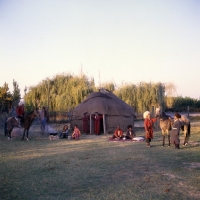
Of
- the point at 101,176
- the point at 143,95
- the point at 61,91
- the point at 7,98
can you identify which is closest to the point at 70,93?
the point at 61,91

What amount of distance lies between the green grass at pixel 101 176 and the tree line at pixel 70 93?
19.8 meters

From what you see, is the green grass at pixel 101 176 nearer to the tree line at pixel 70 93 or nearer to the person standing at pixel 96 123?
the person standing at pixel 96 123

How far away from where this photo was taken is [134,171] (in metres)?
7.22

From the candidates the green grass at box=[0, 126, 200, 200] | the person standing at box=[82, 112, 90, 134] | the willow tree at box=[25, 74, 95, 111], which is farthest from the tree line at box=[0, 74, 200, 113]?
the green grass at box=[0, 126, 200, 200]

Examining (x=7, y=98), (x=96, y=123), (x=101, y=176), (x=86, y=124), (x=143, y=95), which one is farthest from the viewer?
(x=143, y=95)

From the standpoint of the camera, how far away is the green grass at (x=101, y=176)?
5355 millimetres

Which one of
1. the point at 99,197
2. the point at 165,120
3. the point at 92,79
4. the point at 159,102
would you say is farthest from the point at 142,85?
the point at 99,197

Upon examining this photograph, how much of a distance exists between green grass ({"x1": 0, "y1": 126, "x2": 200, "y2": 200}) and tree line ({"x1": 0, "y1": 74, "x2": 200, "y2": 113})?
19.8 m

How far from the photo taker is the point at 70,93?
31.2m

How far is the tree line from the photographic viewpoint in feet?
101

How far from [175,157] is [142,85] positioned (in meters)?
26.1

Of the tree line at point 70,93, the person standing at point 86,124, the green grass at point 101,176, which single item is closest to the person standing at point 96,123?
the person standing at point 86,124

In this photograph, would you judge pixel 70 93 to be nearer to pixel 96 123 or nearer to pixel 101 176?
pixel 96 123

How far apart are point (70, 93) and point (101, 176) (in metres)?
24.9
